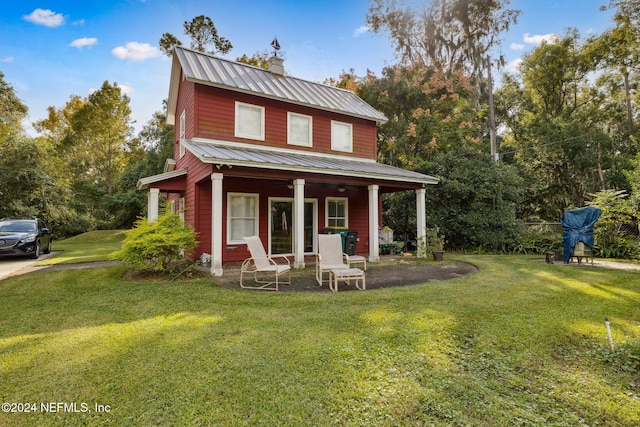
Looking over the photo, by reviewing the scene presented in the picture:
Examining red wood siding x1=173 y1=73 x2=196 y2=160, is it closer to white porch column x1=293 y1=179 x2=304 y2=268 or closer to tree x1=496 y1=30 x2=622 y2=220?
white porch column x1=293 y1=179 x2=304 y2=268

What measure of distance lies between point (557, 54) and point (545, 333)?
25.5 m

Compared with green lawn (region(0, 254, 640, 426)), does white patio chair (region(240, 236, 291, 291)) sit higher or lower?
higher

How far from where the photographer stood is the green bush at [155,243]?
714 cm

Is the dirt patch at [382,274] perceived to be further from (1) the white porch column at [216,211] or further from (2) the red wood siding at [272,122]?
(2) the red wood siding at [272,122]

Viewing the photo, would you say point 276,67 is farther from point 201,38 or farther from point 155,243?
point 201,38

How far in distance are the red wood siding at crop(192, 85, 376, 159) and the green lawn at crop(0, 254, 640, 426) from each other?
563cm

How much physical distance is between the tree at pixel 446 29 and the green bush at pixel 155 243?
1664cm

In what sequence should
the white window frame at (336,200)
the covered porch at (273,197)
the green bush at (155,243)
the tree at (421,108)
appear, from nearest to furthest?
the green bush at (155,243), the covered porch at (273,197), the white window frame at (336,200), the tree at (421,108)

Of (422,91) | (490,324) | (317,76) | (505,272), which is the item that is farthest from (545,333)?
(317,76)

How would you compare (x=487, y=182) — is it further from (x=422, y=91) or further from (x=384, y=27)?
(x=384, y=27)

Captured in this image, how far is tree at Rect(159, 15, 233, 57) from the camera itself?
23391 mm

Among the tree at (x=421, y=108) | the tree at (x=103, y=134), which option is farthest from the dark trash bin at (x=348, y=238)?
the tree at (x=103, y=134)

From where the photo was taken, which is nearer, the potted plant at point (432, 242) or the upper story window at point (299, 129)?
the potted plant at point (432, 242)

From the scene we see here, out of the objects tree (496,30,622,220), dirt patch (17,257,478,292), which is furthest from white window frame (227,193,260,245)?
tree (496,30,622,220)
